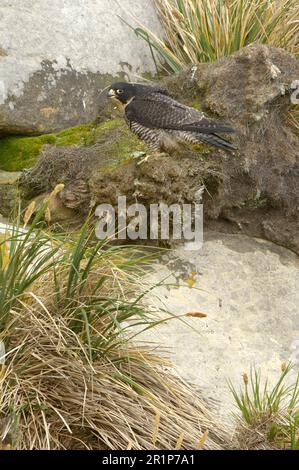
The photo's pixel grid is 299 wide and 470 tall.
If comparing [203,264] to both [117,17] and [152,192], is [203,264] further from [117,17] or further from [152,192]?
[117,17]

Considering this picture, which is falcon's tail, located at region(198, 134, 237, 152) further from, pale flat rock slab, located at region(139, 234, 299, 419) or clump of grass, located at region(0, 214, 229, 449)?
clump of grass, located at region(0, 214, 229, 449)

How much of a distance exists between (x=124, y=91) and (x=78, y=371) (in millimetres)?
2767

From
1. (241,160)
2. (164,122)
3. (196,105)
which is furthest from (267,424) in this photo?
(196,105)

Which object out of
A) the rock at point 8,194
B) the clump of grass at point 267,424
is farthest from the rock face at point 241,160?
the clump of grass at point 267,424

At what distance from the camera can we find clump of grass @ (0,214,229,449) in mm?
3613

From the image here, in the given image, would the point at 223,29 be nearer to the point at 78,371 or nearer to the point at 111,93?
the point at 111,93

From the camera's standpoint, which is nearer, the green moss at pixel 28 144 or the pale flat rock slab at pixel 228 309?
the pale flat rock slab at pixel 228 309

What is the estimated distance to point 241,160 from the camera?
5758 mm

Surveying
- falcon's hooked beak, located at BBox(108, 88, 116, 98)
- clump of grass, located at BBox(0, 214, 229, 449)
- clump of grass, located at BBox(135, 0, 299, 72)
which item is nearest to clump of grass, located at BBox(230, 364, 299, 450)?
clump of grass, located at BBox(0, 214, 229, 449)

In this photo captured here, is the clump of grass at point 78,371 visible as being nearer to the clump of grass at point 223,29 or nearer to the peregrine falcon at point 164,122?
the peregrine falcon at point 164,122

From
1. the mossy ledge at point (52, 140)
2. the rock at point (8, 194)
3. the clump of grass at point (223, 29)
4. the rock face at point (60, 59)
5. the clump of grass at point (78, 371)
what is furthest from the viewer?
the clump of grass at point (223, 29)

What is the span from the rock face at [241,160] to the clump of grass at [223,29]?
0.71 metres

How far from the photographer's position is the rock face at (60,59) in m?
6.49

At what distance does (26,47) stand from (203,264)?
7.75 ft
